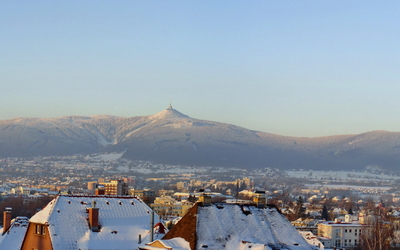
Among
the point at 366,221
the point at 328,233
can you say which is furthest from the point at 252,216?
the point at 366,221

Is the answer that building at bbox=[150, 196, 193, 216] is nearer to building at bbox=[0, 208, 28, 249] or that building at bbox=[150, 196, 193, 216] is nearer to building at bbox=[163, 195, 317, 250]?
building at bbox=[0, 208, 28, 249]

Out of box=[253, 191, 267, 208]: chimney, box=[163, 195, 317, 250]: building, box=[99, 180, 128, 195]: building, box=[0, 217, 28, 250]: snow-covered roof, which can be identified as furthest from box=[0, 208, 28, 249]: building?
box=[253, 191, 267, 208]: chimney

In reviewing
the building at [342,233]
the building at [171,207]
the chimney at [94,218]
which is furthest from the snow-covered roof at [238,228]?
the building at [171,207]

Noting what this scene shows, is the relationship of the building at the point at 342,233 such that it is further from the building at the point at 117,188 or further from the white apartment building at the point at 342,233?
the building at the point at 117,188

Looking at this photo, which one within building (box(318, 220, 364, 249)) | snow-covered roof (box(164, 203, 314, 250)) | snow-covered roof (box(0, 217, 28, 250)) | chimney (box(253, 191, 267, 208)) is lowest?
building (box(318, 220, 364, 249))

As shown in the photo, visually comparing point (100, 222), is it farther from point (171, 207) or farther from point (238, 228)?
point (171, 207)

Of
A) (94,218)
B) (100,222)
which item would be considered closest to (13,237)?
(100,222)
